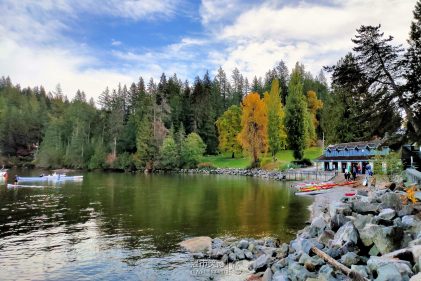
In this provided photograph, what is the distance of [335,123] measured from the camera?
8175cm

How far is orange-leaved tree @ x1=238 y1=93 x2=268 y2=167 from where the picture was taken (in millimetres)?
88750

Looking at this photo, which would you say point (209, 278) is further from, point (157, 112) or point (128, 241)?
point (157, 112)

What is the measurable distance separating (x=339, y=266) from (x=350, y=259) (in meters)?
0.54

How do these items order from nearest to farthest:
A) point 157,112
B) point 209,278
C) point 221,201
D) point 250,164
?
1. point 209,278
2. point 221,201
3. point 250,164
4. point 157,112

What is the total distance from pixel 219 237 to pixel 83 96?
184142 mm

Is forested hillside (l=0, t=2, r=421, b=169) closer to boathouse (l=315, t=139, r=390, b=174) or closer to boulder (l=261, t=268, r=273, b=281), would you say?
boathouse (l=315, t=139, r=390, b=174)

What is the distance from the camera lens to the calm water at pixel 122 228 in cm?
1961

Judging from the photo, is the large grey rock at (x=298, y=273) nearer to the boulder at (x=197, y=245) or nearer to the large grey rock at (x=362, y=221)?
the large grey rock at (x=362, y=221)

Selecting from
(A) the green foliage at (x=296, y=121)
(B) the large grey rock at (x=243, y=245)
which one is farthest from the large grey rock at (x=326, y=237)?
(A) the green foliage at (x=296, y=121)

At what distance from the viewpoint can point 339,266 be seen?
43.6ft

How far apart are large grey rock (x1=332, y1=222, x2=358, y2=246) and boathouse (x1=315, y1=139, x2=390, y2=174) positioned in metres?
50.5

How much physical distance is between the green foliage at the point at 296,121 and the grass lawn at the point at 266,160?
3.76 metres

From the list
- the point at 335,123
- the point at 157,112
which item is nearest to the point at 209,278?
the point at 335,123

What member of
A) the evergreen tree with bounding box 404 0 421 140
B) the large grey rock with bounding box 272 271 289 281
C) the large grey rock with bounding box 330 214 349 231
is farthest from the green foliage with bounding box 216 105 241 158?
the large grey rock with bounding box 272 271 289 281
